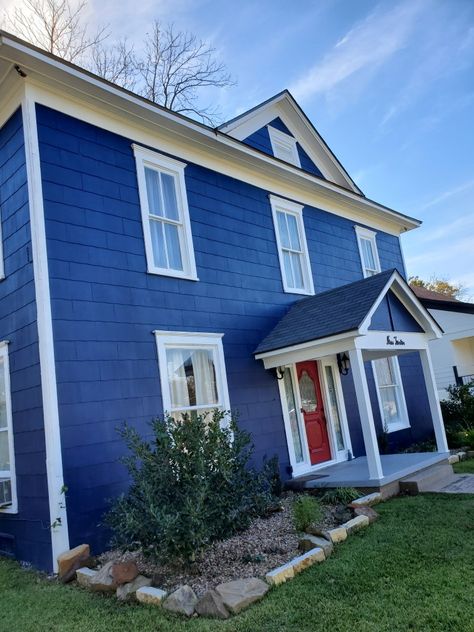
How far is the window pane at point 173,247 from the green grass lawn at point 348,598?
4269mm

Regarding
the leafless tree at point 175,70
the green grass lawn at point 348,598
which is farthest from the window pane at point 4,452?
the leafless tree at point 175,70

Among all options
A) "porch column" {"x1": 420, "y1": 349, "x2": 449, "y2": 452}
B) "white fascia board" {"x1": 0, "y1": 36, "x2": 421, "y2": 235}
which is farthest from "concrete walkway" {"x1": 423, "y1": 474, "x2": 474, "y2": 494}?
"white fascia board" {"x1": 0, "y1": 36, "x2": 421, "y2": 235}

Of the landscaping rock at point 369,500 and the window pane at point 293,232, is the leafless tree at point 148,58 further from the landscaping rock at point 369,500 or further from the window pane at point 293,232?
the landscaping rock at point 369,500

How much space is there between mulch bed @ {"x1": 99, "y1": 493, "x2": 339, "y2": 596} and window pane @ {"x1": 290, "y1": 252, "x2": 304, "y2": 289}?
4914 mm

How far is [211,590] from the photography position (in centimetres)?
397

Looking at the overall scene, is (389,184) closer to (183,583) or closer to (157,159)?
(157,159)

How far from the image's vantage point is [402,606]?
3.50 m

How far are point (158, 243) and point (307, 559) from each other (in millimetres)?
4575

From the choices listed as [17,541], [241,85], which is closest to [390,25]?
[241,85]

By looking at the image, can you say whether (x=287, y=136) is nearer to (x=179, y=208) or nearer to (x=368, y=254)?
(x=368, y=254)

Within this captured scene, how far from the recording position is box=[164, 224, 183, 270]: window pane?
24.2 ft

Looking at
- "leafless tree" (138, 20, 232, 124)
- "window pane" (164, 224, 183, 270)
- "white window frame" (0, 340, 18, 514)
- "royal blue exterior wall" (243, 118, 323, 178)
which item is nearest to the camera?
"white window frame" (0, 340, 18, 514)

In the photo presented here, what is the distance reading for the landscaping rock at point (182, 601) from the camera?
381 cm

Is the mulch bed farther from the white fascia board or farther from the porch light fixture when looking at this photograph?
the white fascia board
